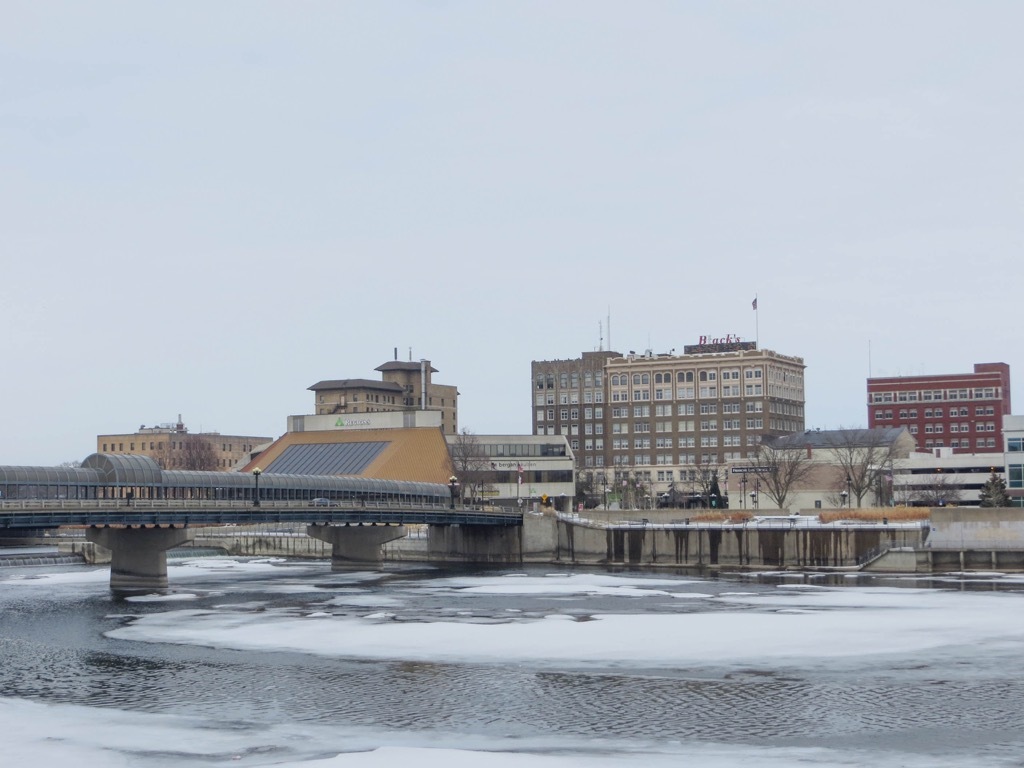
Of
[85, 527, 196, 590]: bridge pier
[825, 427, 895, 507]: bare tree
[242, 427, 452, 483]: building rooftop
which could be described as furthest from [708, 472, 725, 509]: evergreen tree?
[85, 527, 196, 590]: bridge pier

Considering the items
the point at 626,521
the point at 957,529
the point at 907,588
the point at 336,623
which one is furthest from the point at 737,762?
the point at 626,521

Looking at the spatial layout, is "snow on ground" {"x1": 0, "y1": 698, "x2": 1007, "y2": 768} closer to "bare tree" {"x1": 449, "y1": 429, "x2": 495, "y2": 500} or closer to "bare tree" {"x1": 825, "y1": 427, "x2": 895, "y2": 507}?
"bare tree" {"x1": 825, "y1": 427, "x2": 895, "y2": 507}

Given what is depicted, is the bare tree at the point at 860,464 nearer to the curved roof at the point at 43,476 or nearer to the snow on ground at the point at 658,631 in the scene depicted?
the snow on ground at the point at 658,631

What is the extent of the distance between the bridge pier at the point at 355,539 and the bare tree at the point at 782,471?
200 ft

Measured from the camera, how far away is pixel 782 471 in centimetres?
19188

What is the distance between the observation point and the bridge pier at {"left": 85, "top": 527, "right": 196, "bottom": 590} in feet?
335

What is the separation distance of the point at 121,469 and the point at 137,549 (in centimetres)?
1449

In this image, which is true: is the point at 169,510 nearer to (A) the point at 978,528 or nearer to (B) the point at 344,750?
(B) the point at 344,750

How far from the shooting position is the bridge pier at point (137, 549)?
4016 inches

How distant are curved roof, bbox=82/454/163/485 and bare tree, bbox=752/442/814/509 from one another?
278 ft

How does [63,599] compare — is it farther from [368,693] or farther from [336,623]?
[368,693]

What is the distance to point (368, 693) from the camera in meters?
50.6

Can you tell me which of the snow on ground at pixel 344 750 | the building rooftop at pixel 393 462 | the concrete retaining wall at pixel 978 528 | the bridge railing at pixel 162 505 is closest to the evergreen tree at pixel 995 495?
the concrete retaining wall at pixel 978 528

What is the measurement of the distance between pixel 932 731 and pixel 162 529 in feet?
235
